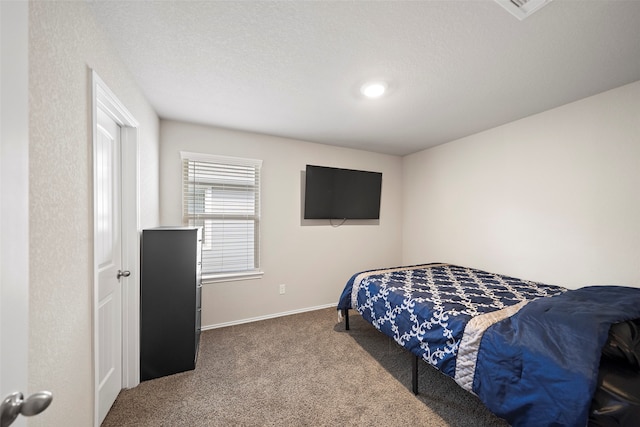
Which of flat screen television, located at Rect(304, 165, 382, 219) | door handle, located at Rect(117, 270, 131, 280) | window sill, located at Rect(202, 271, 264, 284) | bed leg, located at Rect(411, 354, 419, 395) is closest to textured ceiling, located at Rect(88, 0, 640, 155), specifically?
flat screen television, located at Rect(304, 165, 382, 219)

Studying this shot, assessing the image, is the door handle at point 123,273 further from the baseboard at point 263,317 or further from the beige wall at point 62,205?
the baseboard at point 263,317

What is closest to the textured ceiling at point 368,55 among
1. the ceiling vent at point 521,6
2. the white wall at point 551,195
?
the ceiling vent at point 521,6

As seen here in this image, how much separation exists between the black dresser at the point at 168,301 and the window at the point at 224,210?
0.81 metres

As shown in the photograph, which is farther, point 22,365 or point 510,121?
point 510,121

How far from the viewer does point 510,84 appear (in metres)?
1.99

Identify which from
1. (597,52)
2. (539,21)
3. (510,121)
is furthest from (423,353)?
(510,121)

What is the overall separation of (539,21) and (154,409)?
3.46 meters

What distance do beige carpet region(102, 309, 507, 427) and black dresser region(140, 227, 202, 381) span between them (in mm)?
144

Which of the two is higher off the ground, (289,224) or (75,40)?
(75,40)

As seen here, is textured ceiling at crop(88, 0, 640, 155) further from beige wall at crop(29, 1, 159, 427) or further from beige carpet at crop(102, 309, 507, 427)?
beige carpet at crop(102, 309, 507, 427)

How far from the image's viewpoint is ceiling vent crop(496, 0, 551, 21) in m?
1.22

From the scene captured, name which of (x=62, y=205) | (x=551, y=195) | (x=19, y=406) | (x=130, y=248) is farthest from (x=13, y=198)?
(x=551, y=195)

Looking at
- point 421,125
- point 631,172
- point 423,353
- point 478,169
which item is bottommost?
point 423,353

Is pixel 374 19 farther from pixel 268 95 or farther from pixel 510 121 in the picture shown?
pixel 510 121
